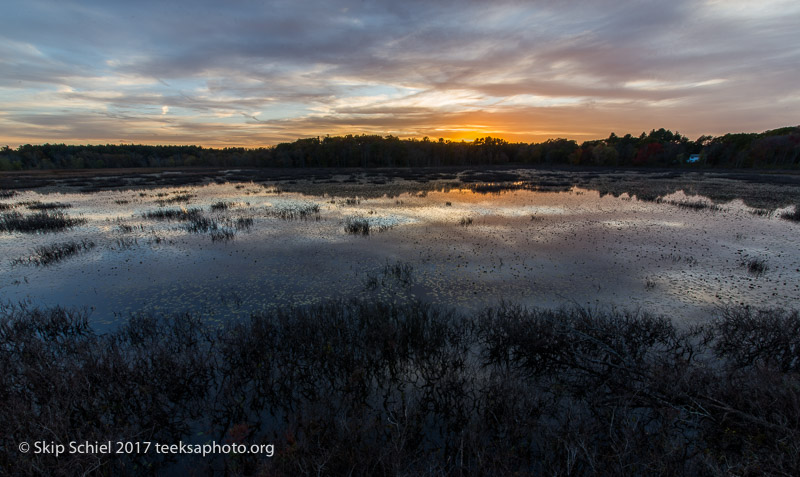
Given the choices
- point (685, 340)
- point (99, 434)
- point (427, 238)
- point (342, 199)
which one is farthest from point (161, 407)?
point (342, 199)

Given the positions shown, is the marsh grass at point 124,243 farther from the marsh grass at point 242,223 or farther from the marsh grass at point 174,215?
the marsh grass at point 174,215

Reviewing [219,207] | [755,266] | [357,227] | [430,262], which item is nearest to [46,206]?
[219,207]

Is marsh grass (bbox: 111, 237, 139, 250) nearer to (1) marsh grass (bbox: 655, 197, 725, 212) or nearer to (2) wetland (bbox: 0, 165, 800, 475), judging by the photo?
(2) wetland (bbox: 0, 165, 800, 475)

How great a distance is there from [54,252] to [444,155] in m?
147

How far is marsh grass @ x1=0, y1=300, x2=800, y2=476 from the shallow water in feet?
7.27

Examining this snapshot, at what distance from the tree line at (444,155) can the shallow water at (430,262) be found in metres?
111

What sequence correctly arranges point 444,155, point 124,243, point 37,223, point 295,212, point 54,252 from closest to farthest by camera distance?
point 54,252
point 124,243
point 37,223
point 295,212
point 444,155

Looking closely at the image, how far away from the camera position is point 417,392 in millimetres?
8609

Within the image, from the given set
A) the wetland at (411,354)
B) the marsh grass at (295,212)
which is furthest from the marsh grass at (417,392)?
the marsh grass at (295,212)

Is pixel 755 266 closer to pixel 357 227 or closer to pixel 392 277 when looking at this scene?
pixel 392 277

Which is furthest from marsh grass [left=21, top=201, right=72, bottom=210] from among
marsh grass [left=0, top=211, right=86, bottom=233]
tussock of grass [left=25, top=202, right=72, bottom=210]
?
marsh grass [left=0, top=211, right=86, bottom=233]

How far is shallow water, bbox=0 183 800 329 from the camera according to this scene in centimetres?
1402

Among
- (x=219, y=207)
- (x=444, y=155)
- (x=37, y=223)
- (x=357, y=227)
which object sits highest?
(x=444, y=155)

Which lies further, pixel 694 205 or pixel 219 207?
pixel 219 207
